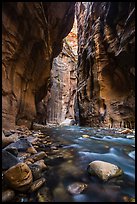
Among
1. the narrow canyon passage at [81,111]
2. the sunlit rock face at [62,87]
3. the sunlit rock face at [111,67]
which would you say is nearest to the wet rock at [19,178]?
the narrow canyon passage at [81,111]

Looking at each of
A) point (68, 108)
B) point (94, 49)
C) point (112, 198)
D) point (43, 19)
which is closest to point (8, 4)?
point (43, 19)

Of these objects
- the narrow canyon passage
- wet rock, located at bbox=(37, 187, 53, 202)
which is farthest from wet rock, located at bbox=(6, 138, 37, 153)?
wet rock, located at bbox=(37, 187, 53, 202)

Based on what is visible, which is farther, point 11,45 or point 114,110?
point 114,110

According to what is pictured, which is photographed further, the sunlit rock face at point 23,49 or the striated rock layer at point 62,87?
the striated rock layer at point 62,87

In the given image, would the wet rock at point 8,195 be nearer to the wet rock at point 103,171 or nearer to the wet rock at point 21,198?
the wet rock at point 21,198

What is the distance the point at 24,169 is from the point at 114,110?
1113 cm

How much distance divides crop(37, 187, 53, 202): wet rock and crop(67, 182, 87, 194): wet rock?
243mm

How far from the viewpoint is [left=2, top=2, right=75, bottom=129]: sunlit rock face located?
5074 mm

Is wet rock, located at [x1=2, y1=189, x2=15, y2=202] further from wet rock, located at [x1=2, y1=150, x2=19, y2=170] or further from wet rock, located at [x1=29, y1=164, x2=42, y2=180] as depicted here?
wet rock, located at [x1=2, y1=150, x2=19, y2=170]

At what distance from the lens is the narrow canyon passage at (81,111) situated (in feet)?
5.55

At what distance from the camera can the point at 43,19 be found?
6000 millimetres

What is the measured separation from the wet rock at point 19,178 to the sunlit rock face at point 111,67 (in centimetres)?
968

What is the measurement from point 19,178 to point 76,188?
0.63 metres

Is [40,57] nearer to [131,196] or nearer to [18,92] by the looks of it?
[18,92]
